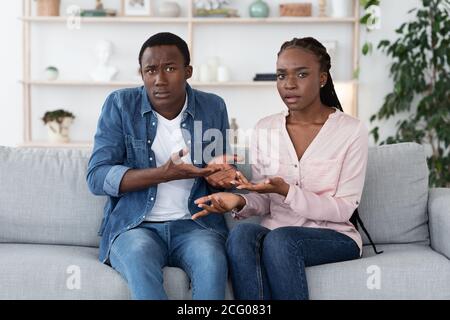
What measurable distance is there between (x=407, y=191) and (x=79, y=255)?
3.76 ft

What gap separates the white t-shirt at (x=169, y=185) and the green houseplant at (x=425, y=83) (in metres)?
2.49

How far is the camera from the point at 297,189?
213 centimetres

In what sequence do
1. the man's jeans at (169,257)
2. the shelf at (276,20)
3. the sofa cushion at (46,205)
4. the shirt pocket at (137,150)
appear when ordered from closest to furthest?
the man's jeans at (169,257), the shirt pocket at (137,150), the sofa cushion at (46,205), the shelf at (276,20)

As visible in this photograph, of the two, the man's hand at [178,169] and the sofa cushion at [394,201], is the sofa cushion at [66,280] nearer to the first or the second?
the man's hand at [178,169]

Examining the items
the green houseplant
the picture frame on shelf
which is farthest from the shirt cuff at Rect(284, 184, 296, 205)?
the picture frame on shelf

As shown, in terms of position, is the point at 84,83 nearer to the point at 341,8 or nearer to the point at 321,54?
the point at 341,8

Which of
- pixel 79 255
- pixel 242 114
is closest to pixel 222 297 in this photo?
pixel 79 255

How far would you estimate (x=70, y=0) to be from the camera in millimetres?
5039

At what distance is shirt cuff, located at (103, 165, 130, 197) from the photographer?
7.22ft

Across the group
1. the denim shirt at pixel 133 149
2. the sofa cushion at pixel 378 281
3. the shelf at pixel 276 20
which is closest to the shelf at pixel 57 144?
the shelf at pixel 276 20

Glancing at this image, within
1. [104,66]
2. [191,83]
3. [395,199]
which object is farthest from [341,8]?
[395,199]

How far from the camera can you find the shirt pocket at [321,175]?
2221mm

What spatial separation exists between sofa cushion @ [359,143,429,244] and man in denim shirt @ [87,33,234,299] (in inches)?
21.0

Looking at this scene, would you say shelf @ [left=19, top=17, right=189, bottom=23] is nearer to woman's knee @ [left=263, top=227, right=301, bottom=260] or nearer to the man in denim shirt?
the man in denim shirt
